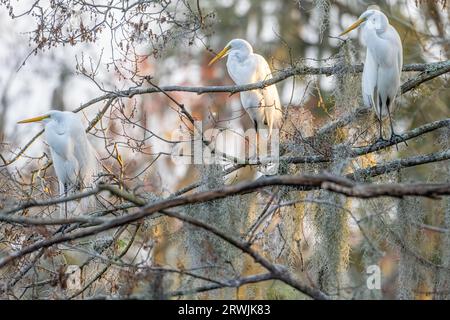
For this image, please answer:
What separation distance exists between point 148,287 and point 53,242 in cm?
38

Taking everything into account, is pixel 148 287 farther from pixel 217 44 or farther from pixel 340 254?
pixel 217 44

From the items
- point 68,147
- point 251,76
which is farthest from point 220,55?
point 68,147

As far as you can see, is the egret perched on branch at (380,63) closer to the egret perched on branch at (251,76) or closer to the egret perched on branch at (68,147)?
the egret perched on branch at (251,76)

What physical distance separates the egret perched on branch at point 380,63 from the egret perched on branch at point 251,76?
2.78ft

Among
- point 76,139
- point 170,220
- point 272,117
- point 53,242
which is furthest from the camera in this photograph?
point 272,117

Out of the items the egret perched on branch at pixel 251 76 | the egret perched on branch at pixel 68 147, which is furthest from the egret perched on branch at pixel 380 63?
the egret perched on branch at pixel 68 147

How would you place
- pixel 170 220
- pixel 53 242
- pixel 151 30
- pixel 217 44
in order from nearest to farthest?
pixel 53 242 < pixel 151 30 < pixel 170 220 < pixel 217 44

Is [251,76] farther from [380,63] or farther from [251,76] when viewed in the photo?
[380,63]

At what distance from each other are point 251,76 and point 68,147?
1179 mm

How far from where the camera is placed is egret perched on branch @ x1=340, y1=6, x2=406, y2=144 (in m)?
3.90

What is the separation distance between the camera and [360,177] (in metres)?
3.65

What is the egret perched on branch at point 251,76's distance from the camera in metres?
4.78
